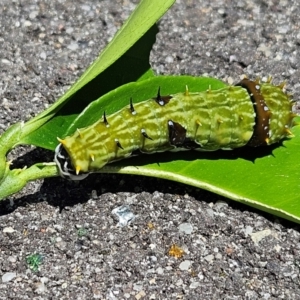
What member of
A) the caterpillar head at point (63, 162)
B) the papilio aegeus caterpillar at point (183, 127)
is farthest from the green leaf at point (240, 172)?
the caterpillar head at point (63, 162)

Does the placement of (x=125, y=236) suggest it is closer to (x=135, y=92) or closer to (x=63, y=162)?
(x=63, y=162)

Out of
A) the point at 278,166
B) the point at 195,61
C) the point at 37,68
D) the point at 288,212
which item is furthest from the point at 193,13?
the point at 288,212

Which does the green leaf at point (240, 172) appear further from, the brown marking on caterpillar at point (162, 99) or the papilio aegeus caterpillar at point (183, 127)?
the brown marking on caterpillar at point (162, 99)

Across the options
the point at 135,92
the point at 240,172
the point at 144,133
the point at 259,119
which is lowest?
the point at 240,172

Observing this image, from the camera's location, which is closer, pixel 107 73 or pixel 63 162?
pixel 63 162

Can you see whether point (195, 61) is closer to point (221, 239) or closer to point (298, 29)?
point (298, 29)

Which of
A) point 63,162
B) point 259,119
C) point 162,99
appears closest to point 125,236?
point 63,162

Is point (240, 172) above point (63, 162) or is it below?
below
